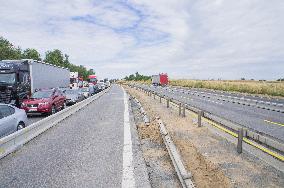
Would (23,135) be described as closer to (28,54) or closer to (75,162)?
(75,162)

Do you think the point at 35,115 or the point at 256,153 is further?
the point at 35,115

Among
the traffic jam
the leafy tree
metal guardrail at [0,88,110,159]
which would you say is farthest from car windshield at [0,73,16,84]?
the leafy tree

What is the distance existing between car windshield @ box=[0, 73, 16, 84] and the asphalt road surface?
449 inches

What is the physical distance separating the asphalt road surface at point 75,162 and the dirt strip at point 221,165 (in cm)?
122

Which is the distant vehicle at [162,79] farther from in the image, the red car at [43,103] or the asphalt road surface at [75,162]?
the asphalt road surface at [75,162]

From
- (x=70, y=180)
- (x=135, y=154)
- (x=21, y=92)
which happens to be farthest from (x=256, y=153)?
(x=21, y=92)

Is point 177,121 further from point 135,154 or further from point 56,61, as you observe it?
point 56,61

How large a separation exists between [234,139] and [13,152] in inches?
268

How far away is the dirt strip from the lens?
645 cm

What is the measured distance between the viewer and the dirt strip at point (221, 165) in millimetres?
6451

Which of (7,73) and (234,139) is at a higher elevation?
(7,73)

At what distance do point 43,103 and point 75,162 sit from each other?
39.4 ft

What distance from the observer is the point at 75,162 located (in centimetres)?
791

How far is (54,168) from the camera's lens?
736cm
